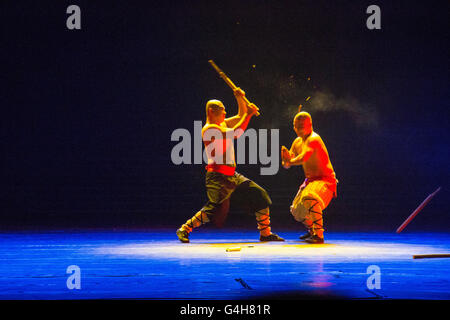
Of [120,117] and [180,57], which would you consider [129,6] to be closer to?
[180,57]

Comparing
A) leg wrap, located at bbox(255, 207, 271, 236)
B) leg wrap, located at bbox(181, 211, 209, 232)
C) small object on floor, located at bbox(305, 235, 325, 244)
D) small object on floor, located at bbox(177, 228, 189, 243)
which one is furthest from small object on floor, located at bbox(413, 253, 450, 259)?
small object on floor, located at bbox(177, 228, 189, 243)

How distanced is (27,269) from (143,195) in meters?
4.49

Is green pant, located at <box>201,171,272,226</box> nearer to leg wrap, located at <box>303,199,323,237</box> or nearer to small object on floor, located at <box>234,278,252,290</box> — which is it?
leg wrap, located at <box>303,199,323,237</box>

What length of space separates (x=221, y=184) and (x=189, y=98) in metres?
2.68

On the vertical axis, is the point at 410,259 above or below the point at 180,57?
below

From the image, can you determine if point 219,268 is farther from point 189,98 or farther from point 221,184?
point 189,98

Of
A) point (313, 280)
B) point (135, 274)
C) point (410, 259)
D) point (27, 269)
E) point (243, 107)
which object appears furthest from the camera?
point (243, 107)

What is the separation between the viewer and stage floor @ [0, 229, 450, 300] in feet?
9.75

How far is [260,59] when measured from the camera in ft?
26.6

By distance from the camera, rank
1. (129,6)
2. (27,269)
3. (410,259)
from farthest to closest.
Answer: (129,6) < (410,259) < (27,269)
